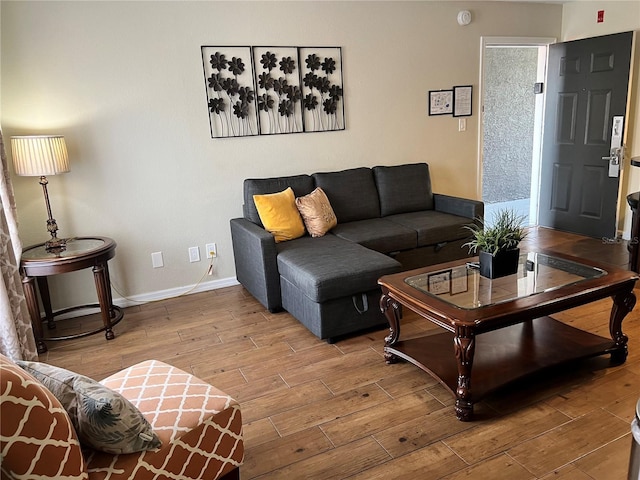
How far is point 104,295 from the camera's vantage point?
10.4ft

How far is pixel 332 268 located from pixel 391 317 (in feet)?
1.66

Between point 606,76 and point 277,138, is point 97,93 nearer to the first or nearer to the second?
point 277,138

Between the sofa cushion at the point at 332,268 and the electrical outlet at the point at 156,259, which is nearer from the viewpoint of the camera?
the sofa cushion at the point at 332,268

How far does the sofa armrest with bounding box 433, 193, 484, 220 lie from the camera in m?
4.04

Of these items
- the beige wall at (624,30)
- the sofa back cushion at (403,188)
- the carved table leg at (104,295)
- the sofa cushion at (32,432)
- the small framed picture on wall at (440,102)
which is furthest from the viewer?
the small framed picture on wall at (440,102)

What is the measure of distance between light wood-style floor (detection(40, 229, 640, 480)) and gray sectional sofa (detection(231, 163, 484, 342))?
0.21 m

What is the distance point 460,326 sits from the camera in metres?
2.10

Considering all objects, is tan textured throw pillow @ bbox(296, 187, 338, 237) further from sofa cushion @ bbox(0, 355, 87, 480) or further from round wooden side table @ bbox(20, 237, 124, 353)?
sofa cushion @ bbox(0, 355, 87, 480)

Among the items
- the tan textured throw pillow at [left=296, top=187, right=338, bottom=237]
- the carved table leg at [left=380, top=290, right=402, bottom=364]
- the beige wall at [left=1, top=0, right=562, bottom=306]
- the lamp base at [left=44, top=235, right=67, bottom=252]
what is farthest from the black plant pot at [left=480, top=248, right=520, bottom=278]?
the lamp base at [left=44, top=235, right=67, bottom=252]

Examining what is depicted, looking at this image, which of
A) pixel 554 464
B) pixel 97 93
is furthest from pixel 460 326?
pixel 97 93

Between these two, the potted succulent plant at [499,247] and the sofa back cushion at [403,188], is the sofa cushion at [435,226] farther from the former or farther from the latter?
the potted succulent plant at [499,247]

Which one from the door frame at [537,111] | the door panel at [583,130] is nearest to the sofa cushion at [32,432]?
the door frame at [537,111]

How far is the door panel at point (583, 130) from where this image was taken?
4.59 meters

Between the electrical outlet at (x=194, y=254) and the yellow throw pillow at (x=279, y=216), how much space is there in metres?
0.69
